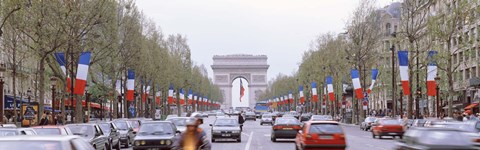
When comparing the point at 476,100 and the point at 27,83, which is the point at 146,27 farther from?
the point at 476,100

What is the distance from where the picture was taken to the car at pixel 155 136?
30.2 meters

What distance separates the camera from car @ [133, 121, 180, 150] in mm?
30188

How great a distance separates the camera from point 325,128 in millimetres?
27359

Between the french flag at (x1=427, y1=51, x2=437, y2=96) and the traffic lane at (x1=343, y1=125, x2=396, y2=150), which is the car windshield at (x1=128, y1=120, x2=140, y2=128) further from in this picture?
the french flag at (x1=427, y1=51, x2=437, y2=96)

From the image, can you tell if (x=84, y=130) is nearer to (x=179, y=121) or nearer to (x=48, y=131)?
(x=48, y=131)

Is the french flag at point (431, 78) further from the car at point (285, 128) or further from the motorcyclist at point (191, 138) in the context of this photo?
the motorcyclist at point (191, 138)

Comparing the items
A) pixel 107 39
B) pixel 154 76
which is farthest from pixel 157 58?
pixel 107 39

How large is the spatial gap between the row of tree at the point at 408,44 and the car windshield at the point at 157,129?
28314mm

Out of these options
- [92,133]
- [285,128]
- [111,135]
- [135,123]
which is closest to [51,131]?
[92,133]

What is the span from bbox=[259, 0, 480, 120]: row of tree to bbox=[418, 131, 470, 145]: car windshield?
36.0 metres

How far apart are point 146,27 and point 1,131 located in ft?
192

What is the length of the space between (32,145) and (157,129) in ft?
63.6

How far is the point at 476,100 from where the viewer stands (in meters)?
80.6

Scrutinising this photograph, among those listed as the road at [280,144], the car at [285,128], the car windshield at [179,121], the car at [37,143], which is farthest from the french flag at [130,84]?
the car at [37,143]
